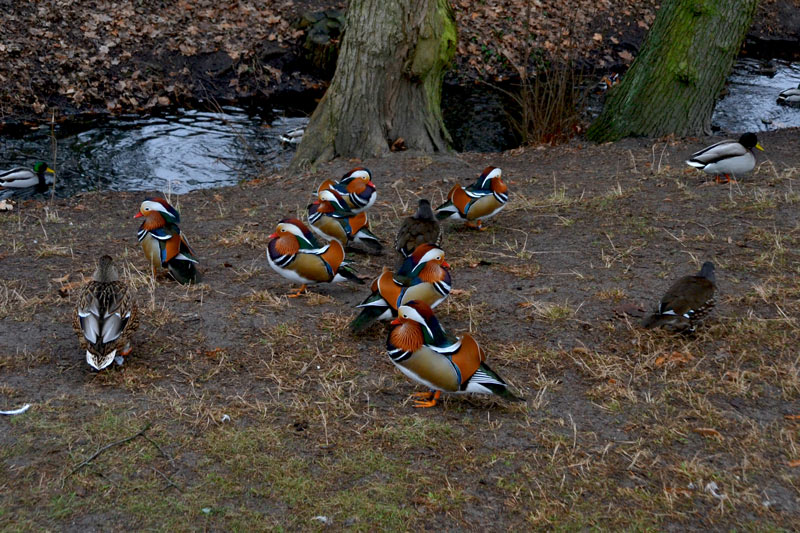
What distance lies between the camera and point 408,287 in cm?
503

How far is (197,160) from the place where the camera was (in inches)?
483

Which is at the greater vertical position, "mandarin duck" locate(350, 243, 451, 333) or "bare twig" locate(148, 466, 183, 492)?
"mandarin duck" locate(350, 243, 451, 333)

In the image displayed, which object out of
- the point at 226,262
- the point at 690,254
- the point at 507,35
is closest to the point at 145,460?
the point at 226,262

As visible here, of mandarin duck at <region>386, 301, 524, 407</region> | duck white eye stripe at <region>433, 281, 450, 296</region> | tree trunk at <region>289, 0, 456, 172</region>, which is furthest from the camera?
tree trunk at <region>289, 0, 456, 172</region>

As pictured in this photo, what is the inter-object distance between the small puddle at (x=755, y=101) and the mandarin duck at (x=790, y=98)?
5.2 inches

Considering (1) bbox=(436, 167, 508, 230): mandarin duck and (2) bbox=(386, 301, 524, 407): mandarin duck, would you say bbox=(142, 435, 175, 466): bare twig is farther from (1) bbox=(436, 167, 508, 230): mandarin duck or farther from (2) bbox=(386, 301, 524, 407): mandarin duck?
(1) bbox=(436, 167, 508, 230): mandarin duck

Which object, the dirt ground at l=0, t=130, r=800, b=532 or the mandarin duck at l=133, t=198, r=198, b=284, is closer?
the dirt ground at l=0, t=130, r=800, b=532

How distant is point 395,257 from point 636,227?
2.29m

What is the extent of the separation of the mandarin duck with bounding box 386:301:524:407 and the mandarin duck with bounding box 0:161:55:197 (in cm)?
837

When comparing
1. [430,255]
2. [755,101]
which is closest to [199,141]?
[430,255]

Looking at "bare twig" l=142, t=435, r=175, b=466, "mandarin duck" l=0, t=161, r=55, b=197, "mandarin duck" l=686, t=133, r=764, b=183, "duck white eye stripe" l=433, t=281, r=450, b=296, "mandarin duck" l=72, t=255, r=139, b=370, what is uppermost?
"mandarin duck" l=686, t=133, r=764, b=183

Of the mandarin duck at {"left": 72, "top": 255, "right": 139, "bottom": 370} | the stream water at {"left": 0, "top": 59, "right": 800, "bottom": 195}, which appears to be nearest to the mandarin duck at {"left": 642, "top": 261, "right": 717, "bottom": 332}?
the mandarin duck at {"left": 72, "top": 255, "right": 139, "bottom": 370}

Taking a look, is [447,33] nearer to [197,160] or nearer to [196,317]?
[197,160]

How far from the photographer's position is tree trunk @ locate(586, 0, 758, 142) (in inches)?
399
